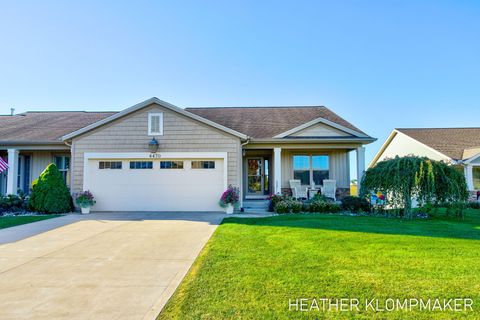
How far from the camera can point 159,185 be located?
11.8 metres

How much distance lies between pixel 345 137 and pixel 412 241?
724cm

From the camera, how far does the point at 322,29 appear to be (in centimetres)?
1346

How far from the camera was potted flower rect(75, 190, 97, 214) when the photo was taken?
1122 cm

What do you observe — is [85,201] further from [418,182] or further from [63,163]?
[418,182]

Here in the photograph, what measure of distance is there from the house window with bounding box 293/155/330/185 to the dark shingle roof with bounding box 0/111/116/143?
434 inches

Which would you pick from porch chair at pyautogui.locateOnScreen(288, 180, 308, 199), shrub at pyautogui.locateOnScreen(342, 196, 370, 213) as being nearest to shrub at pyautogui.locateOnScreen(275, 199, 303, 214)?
porch chair at pyautogui.locateOnScreen(288, 180, 308, 199)

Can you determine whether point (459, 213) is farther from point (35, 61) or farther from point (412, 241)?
point (35, 61)

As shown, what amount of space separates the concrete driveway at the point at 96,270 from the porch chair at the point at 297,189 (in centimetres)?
603

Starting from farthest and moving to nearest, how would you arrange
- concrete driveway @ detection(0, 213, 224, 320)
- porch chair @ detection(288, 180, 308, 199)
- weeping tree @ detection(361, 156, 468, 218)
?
porch chair @ detection(288, 180, 308, 199)
weeping tree @ detection(361, 156, 468, 218)
concrete driveway @ detection(0, 213, 224, 320)

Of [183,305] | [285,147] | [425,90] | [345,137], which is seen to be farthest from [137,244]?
[425,90]

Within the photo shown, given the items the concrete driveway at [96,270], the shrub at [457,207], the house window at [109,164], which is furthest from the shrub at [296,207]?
the house window at [109,164]

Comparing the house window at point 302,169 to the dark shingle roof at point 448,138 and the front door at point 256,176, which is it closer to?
the front door at point 256,176

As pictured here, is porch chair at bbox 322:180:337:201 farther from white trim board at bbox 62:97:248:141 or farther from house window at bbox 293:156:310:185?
white trim board at bbox 62:97:248:141

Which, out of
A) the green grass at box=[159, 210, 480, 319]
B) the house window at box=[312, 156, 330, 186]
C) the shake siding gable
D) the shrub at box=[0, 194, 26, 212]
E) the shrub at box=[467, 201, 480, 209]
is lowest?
the shrub at box=[467, 201, 480, 209]
